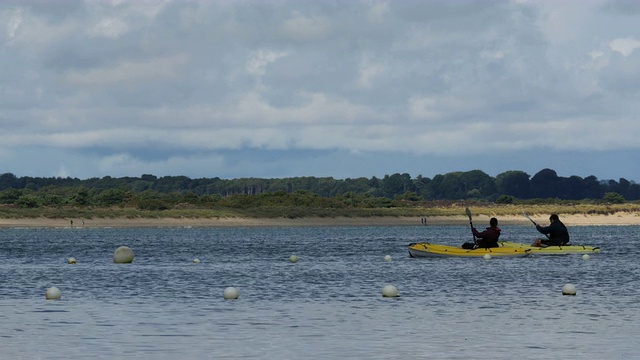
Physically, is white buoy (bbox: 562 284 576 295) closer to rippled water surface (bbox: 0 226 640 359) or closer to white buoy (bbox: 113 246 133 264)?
rippled water surface (bbox: 0 226 640 359)

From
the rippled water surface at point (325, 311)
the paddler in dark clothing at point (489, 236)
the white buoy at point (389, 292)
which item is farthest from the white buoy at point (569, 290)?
the paddler in dark clothing at point (489, 236)

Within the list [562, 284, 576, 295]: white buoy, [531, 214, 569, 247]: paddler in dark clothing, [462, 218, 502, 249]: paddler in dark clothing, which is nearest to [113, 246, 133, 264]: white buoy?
[462, 218, 502, 249]: paddler in dark clothing

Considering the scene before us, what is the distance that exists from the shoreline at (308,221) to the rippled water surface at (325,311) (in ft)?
326

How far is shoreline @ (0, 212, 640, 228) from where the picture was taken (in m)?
163

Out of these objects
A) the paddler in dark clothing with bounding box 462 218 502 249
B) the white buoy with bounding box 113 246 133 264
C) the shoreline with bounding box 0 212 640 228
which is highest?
the shoreline with bounding box 0 212 640 228

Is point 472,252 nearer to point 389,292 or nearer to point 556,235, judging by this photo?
point 556,235

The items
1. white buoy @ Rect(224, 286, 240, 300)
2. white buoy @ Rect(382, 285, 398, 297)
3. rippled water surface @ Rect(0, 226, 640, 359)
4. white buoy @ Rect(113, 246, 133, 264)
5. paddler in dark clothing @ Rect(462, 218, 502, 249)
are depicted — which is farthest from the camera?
white buoy @ Rect(113, 246, 133, 264)

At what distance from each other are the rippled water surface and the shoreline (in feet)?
326

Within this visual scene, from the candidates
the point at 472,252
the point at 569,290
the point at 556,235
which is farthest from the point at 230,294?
the point at 556,235

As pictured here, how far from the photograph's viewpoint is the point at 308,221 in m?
180

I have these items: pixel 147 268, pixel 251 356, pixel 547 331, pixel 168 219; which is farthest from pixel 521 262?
pixel 168 219

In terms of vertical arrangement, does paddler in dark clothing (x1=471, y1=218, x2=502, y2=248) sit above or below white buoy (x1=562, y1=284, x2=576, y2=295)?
above

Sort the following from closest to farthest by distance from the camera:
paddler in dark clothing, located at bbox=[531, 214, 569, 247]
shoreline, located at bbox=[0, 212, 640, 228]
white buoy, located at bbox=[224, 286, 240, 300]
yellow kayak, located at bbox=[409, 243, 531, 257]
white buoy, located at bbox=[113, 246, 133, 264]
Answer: white buoy, located at bbox=[224, 286, 240, 300] < yellow kayak, located at bbox=[409, 243, 531, 257] < white buoy, located at bbox=[113, 246, 133, 264] < paddler in dark clothing, located at bbox=[531, 214, 569, 247] < shoreline, located at bbox=[0, 212, 640, 228]

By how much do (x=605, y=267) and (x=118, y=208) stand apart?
123792mm
